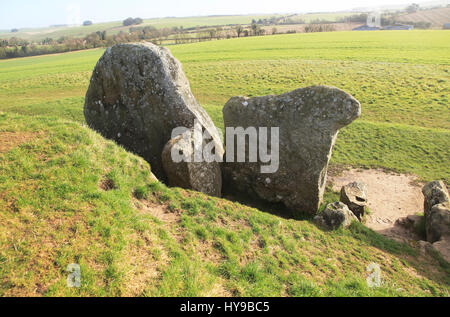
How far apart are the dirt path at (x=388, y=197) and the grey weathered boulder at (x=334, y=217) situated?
7.32ft

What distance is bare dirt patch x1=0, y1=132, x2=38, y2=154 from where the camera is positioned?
9.35 metres

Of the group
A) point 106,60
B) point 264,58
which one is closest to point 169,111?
point 106,60

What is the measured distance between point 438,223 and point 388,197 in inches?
152

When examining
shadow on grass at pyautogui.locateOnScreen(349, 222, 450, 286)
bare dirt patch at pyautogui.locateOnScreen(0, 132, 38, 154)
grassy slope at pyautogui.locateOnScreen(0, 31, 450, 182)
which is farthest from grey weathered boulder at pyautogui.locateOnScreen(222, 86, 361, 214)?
bare dirt patch at pyautogui.locateOnScreen(0, 132, 38, 154)

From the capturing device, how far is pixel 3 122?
36.9ft

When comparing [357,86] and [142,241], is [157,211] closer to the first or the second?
[142,241]

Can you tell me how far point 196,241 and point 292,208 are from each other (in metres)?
6.49

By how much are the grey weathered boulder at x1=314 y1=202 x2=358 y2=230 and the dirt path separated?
2233 millimetres

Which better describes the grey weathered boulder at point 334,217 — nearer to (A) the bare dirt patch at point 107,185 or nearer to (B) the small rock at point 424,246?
(B) the small rock at point 424,246

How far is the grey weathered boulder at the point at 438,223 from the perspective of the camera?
11922 millimetres

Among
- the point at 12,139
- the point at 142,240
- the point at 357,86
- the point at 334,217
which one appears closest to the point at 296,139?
the point at 334,217

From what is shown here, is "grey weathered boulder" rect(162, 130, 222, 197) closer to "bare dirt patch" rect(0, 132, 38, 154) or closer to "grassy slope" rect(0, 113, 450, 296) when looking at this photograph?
"grassy slope" rect(0, 113, 450, 296)

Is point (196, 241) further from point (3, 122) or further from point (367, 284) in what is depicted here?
point (3, 122)

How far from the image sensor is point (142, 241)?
7430mm
